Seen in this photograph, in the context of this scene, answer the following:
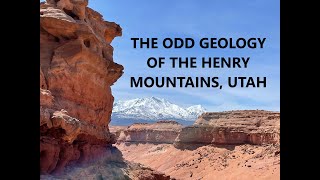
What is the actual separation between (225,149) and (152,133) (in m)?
31.1

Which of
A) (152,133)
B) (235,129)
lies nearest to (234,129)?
(235,129)

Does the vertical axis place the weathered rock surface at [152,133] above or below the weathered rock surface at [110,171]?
below

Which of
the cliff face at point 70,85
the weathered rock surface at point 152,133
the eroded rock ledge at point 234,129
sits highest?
the cliff face at point 70,85

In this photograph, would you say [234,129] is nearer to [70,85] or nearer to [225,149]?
[225,149]

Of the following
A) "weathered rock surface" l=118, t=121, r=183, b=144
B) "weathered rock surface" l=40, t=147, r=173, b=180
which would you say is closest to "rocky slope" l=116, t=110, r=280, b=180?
"weathered rock surface" l=118, t=121, r=183, b=144

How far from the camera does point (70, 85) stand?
16812 mm

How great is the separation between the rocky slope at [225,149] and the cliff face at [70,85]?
24846 mm

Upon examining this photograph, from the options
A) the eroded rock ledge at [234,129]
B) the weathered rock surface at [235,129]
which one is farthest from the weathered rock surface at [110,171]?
the weathered rock surface at [235,129]

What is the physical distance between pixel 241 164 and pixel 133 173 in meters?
31.2

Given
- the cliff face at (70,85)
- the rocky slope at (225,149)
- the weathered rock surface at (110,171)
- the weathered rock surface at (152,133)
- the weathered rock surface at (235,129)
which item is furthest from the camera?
the weathered rock surface at (152,133)

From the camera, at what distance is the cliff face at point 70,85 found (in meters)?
14.5

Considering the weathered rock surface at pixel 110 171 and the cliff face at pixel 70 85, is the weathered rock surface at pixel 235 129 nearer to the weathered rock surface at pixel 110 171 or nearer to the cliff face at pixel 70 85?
the weathered rock surface at pixel 110 171

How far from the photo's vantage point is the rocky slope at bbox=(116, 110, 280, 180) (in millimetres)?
45697

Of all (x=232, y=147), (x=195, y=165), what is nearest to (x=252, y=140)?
(x=232, y=147)
